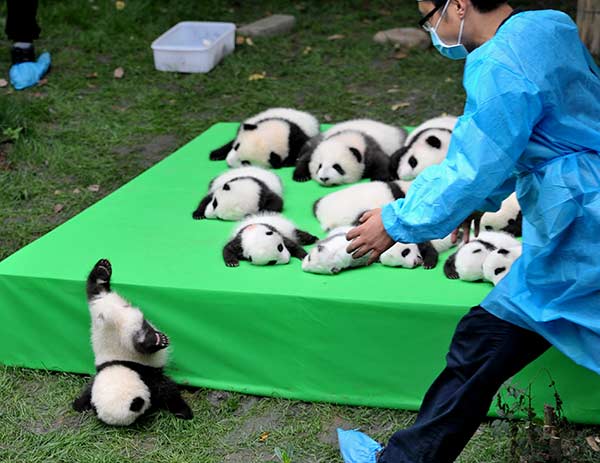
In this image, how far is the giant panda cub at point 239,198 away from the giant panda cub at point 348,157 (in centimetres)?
32

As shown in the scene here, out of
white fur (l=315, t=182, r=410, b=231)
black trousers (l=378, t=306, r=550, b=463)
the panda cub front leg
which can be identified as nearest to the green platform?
the panda cub front leg

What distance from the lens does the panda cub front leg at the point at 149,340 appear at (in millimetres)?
3287

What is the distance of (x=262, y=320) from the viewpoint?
342 cm

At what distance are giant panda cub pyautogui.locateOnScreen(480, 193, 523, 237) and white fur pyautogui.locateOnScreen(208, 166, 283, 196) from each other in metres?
1.12

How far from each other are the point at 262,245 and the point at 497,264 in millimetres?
946

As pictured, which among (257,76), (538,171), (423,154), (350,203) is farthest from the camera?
(257,76)

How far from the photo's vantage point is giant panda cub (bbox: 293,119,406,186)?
183 inches

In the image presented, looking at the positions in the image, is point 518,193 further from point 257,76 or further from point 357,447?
point 257,76

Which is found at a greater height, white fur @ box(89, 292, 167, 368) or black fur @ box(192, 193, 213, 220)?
white fur @ box(89, 292, 167, 368)

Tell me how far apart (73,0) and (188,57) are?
2409 millimetres

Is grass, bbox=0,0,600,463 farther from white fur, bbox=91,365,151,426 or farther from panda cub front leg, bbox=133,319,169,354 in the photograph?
panda cub front leg, bbox=133,319,169,354

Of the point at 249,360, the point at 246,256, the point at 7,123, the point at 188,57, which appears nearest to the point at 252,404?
the point at 249,360

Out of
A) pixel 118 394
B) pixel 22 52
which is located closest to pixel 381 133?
pixel 118 394

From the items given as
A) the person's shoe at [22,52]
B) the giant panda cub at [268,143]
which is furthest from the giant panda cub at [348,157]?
the person's shoe at [22,52]
